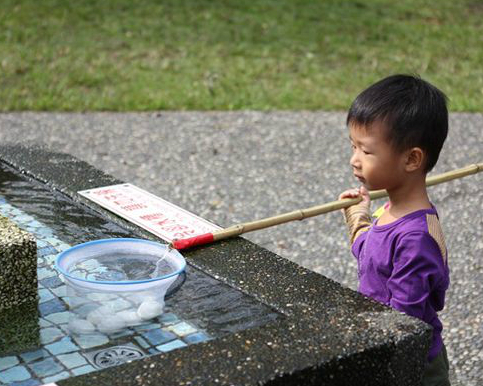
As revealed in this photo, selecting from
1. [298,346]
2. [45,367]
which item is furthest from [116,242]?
[298,346]

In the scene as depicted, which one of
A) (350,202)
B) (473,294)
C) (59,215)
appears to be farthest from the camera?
(473,294)

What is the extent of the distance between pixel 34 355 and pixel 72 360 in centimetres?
12

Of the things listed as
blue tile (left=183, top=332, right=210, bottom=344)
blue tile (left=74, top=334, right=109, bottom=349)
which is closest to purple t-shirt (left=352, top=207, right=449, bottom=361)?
blue tile (left=183, top=332, right=210, bottom=344)

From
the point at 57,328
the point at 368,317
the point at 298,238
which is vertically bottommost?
the point at 298,238


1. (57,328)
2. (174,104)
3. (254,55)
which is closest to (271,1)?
(254,55)

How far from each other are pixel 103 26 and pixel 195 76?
71.3 inches

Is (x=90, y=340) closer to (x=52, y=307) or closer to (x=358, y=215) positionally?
(x=52, y=307)

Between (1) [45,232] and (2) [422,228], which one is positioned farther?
(1) [45,232]

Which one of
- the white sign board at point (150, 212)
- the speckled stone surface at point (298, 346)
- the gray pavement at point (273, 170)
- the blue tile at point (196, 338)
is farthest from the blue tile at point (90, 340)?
the gray pavement at point (273, 170)

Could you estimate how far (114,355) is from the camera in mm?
2211

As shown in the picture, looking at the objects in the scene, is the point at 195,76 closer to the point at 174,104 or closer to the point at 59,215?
the point at 174,104

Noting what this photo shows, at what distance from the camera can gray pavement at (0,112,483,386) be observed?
4191mm

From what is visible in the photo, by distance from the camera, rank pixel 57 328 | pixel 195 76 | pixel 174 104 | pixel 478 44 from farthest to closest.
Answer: pixel 478 44, pixel 195 76, pixel 174 104, pixel 57 328

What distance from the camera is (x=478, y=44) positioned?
393 inches
